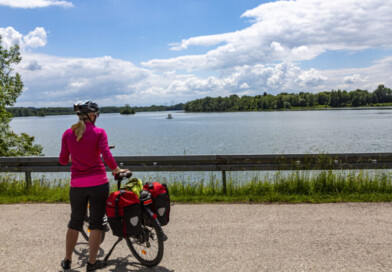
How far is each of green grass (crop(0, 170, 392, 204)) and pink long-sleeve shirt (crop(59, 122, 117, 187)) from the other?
11.3 ft

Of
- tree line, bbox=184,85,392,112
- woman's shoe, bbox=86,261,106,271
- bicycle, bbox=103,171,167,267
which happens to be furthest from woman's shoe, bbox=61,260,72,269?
tree line, bbox=184,85,392,112

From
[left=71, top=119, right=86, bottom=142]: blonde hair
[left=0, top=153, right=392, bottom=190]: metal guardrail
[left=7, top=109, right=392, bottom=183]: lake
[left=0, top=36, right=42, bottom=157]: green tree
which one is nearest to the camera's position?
[left=71, top=119, right=86, bottom=142]: blonde hair

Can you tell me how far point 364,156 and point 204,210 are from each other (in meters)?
3.84

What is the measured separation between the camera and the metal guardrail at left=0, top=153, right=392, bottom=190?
7402 mm

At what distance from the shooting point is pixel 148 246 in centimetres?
400

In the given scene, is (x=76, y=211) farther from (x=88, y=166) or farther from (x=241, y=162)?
(x=241, y=162)

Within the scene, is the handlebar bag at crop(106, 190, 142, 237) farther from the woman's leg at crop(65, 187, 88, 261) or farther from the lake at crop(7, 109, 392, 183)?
the lake at crop(7, 109, 392, 183)

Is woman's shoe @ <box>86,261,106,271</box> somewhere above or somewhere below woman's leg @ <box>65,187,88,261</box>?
below

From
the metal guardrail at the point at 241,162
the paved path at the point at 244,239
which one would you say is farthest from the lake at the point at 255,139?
the paved path at the point at 244,239

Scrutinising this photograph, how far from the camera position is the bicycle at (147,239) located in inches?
149

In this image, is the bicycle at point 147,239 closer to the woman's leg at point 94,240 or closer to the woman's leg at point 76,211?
the woman's leg at point 94,240

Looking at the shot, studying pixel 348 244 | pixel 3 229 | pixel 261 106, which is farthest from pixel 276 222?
pixel 261 106

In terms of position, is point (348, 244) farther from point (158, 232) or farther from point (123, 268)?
point (123, 268)

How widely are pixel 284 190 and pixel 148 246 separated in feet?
13.4
